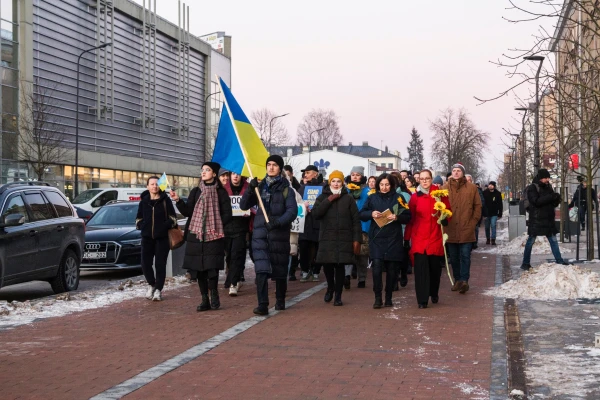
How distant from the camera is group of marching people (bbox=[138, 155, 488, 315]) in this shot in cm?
1121

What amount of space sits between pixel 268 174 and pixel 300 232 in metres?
3.26

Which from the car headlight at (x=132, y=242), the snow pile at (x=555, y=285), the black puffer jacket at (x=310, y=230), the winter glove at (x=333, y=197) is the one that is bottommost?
the snow pile at (x=555, y=285)

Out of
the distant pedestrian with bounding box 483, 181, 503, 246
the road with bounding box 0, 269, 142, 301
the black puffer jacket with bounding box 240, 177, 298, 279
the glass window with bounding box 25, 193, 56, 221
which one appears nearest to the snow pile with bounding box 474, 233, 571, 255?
the distant pedestrian with bounding box 483, 181, 503, 246

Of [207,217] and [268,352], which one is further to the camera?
[207,217]

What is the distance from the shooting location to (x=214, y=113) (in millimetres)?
74625

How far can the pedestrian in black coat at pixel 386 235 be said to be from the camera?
11.6 m

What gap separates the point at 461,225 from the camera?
13438 mm

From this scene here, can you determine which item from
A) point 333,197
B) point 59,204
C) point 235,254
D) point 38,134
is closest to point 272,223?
point 333,197

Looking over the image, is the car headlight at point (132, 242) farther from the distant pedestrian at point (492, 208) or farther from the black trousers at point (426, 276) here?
the distant pedestrian at point (492, 208)

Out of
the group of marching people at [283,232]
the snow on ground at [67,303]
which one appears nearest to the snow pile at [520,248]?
the group of marching people at [283,232]

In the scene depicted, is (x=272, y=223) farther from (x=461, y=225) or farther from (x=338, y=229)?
(x=461, y=225)

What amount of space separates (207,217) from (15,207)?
3010mm

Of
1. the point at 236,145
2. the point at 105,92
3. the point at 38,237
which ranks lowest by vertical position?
the point at 38,237

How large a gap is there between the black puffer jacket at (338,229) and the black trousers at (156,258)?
2.23m
